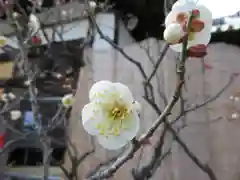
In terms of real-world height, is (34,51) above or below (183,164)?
above

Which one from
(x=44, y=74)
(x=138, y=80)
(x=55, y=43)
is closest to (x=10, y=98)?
(x=44, y=74)

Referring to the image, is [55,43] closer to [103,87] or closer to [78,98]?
[78,98]

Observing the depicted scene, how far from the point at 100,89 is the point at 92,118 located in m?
0.04

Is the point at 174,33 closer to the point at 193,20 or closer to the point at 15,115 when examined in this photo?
the point at 193,20

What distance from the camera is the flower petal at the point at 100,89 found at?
46 centimetres

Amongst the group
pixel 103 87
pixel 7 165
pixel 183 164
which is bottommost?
pixel 7 165

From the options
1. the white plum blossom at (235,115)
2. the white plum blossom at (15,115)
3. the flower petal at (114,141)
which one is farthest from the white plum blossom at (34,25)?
the flower petal at (114,141)

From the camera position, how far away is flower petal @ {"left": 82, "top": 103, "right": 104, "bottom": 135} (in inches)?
18.0

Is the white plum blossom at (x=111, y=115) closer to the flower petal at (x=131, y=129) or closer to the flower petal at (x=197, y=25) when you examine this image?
the flower petal at (x=131, y=129)

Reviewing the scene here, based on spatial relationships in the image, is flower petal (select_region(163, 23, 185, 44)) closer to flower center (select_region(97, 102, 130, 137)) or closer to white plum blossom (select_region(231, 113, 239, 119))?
flower center (select_region(97, 102, 130, 137))

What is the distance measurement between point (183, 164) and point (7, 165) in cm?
103

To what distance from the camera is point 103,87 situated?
18.2 inches

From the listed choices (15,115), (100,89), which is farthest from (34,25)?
(100,89)

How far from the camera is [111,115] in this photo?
47cm
